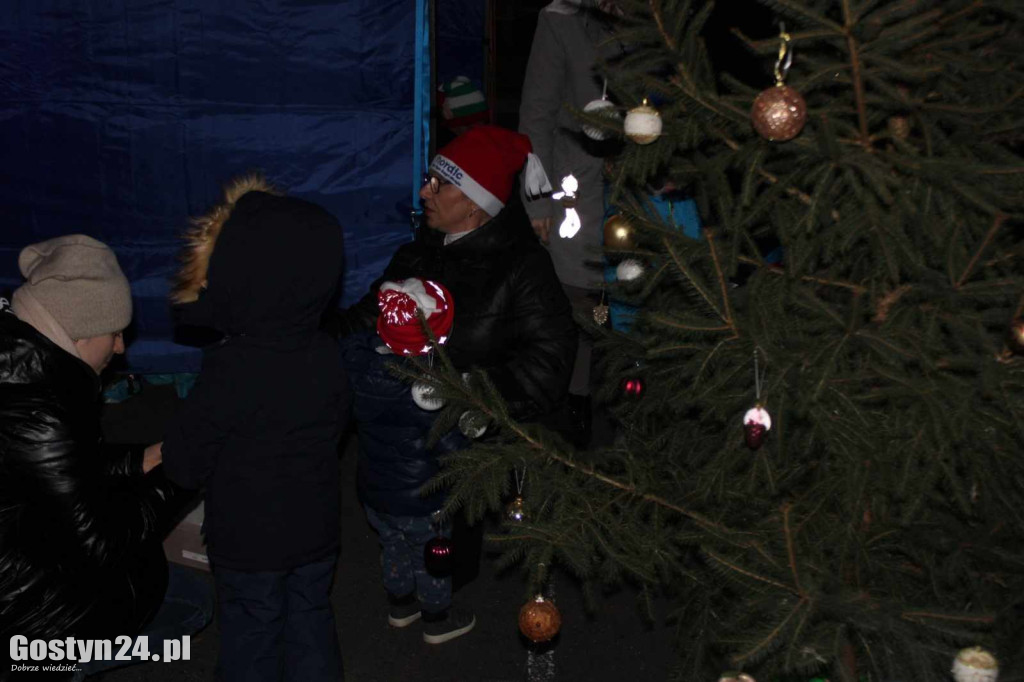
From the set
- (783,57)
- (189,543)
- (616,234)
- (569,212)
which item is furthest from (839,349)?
(189,543)

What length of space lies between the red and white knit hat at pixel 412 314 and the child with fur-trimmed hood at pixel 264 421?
0.32 m

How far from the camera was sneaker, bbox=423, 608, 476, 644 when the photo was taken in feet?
13.8

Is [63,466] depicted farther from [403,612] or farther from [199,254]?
[403,612]

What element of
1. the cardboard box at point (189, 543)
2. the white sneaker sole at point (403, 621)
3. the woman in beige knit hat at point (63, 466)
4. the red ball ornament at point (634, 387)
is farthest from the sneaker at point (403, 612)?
the red ball ornament at point (634, 387)

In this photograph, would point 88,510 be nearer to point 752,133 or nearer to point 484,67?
point 752,133

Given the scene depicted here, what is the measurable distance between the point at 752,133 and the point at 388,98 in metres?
3.54

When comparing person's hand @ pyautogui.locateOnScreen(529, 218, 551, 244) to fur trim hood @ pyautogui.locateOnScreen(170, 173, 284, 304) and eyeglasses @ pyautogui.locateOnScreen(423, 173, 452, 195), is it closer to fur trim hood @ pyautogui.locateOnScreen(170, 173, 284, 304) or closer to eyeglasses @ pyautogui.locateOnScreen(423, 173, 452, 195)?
eyeglasses @ pyautogui.locateOnScreen(423, 173, 452, 195)

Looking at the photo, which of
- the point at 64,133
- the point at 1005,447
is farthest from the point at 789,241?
the point at 64,133

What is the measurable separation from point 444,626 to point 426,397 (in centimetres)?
148

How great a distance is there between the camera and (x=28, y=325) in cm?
285

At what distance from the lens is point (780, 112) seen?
2479 mm

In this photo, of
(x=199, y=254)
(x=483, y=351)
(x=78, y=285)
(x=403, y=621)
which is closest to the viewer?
(x=78, y=285)

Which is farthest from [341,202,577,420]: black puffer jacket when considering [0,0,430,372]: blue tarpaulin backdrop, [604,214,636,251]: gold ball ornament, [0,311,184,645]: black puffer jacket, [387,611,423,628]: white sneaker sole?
[0,0,430,372]: blue tarpaulin backdrop

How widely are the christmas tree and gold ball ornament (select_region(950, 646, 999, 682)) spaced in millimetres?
63
